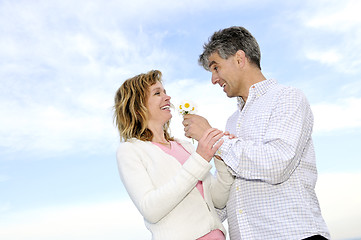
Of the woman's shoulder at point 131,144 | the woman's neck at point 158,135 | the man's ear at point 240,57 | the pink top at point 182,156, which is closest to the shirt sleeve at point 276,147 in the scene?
the pink top at point 182,156

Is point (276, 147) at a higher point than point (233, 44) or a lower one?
lower

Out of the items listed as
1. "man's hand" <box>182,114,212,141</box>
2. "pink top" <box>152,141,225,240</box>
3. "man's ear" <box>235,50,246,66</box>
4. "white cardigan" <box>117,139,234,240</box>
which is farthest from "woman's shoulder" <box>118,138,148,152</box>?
"man's ear" <box>235,50,246,66</box>

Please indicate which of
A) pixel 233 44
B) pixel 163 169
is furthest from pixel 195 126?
pixel 233 44

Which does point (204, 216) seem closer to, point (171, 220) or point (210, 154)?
point (171, 220)

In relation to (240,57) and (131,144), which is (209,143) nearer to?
(131,144)

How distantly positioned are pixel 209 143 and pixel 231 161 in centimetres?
31

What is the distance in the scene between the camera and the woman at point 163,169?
4230 millimetres

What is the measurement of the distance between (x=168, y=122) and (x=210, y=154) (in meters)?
1.35

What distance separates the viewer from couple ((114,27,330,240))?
158 inches

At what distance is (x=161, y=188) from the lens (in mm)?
4258

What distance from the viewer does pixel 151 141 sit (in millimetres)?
5090

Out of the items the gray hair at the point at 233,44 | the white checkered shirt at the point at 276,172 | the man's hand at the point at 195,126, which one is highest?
the gray hair at the point at 233,44

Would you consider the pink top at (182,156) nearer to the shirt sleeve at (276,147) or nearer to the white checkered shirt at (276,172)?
the white checkered shirt at (276,172)

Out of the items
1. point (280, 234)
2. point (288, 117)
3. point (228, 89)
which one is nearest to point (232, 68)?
point (228, 89)
